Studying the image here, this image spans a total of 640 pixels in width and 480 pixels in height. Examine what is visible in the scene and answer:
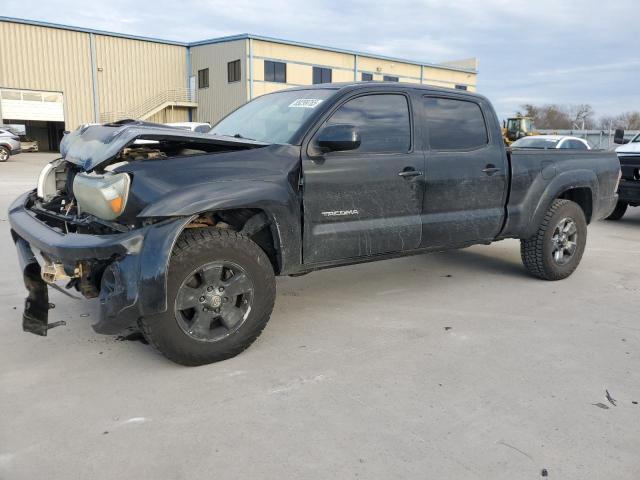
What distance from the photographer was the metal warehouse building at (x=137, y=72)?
33.3 metres

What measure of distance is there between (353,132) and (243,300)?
1.35 m

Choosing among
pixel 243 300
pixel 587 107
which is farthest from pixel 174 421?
pixel 587 107

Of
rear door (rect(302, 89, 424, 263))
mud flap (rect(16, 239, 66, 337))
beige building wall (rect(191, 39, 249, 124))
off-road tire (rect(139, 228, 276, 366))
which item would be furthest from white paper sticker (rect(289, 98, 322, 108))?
beige building wall (rect(191, 39, 249, 124))

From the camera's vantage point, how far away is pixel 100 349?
3678 mm

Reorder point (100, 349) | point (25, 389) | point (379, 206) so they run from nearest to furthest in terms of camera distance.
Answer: point (25, 389)
point (100, 349)
point (379, 206)

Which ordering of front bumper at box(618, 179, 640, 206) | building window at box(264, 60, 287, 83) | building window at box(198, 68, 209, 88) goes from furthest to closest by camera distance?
building window at box(198, 68, 209, 88) → building window at box(264, 60, 287, 83) → front bumper at box(618, 179, 640, 206)

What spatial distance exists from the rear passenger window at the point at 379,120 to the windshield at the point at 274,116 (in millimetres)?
208

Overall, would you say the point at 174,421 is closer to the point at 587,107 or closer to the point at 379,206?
the point at 379,206

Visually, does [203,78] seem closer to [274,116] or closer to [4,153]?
[4,153]

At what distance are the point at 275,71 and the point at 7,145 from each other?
18.3 meters

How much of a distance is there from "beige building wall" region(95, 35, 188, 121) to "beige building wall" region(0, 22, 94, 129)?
0.91m

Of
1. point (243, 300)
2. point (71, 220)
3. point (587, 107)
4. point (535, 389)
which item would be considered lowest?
point (535, 389)

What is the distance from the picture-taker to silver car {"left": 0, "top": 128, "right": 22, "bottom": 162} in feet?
76.1

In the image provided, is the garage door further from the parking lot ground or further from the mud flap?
the mud flap
